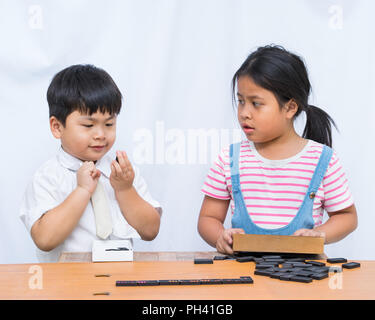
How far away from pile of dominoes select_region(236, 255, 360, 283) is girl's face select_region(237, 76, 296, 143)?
1.43 ft

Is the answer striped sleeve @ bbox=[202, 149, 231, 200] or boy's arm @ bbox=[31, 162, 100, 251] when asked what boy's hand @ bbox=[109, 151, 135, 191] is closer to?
boy's arm @ bbox=[31, 162, 100, 251]

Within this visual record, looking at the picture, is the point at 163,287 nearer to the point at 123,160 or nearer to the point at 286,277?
the point at 286,277

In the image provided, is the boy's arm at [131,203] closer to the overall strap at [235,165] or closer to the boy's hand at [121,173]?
the boy's hand at [121,173]

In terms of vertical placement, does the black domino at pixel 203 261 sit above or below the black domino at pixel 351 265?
above

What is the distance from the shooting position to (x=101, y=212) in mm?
1627

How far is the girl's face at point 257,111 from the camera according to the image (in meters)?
1.70

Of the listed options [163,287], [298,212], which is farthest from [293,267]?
[298,212]

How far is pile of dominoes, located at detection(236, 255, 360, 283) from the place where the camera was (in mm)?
1180

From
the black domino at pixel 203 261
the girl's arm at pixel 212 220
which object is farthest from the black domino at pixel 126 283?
the girl's arm at pixel 212 220

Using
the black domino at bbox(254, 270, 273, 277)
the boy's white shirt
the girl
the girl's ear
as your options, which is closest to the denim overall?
the girl

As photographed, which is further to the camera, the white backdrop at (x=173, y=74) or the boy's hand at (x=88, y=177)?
the white backdrop at (x=173, y=74)

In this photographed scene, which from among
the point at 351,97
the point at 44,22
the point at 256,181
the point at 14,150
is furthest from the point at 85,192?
the point at 351,97

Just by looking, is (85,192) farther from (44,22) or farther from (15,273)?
(44,22)

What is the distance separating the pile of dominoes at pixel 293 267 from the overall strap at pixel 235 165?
43 cm
